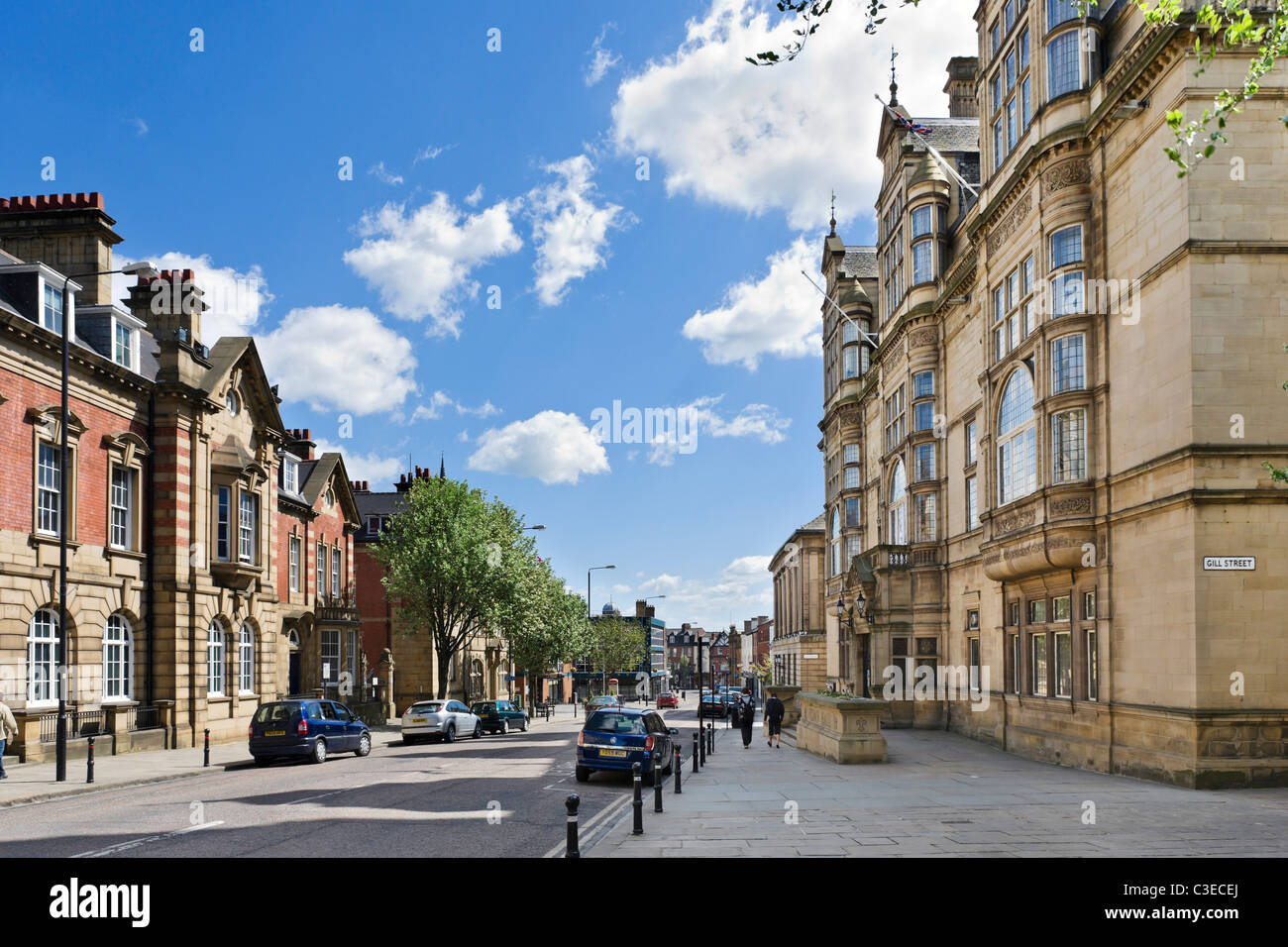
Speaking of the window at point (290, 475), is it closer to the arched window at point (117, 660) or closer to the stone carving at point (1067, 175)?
the arched window at point (117, 660)

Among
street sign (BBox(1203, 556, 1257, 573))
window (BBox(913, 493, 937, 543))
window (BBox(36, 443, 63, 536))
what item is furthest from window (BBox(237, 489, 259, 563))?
street sign (BBox(1203, 556, 1257, 573))

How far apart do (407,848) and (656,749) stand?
28.0 ft

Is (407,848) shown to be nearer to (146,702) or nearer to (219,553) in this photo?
(146,702)

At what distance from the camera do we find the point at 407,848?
12648mm

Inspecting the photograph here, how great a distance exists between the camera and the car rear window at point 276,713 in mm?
26750

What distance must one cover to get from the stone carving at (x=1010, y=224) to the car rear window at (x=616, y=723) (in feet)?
48.8

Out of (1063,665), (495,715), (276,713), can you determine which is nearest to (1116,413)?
(1063,665)

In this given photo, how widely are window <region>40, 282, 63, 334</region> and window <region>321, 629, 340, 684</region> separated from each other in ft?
76.0

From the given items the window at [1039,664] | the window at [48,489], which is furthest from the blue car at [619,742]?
the window at [48,489]

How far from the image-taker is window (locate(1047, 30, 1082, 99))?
886 inches
